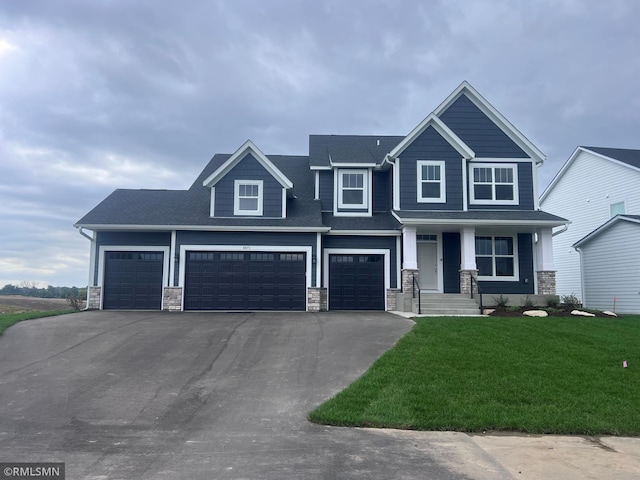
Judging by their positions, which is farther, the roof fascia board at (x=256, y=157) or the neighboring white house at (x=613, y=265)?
Answer: the neighboring white house at (x=613, y=265)

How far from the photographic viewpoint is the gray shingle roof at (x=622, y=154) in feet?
78.1

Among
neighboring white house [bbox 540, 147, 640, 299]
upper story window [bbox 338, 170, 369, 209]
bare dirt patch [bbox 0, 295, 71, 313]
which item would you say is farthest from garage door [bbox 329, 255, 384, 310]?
bare dirt patch [bbox 0, 295, 71, 313]

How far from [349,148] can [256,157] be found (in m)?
5.13

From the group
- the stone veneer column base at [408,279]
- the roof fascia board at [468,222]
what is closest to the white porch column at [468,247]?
the roof fascia board at [468,222]

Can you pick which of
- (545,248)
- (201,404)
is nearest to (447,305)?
(545,248)

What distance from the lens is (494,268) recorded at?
64.3 feet

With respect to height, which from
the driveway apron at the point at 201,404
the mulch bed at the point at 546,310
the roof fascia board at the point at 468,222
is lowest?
the driveway apron at the point at 201,404

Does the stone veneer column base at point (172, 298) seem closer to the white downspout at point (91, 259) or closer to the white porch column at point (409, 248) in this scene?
the white downspout at point (91, 259)

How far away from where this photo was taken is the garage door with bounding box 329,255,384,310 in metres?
19.3

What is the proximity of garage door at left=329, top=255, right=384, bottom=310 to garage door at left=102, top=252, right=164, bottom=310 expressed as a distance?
684 cm

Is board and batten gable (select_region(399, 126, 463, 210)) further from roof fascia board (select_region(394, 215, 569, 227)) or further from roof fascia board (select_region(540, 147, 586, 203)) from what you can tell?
roof fascia board (select_region(540, 147, 586, 203))

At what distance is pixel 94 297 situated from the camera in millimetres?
18734

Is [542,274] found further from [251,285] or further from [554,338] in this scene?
[251,285]

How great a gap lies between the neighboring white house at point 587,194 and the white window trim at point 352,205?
9.31m
